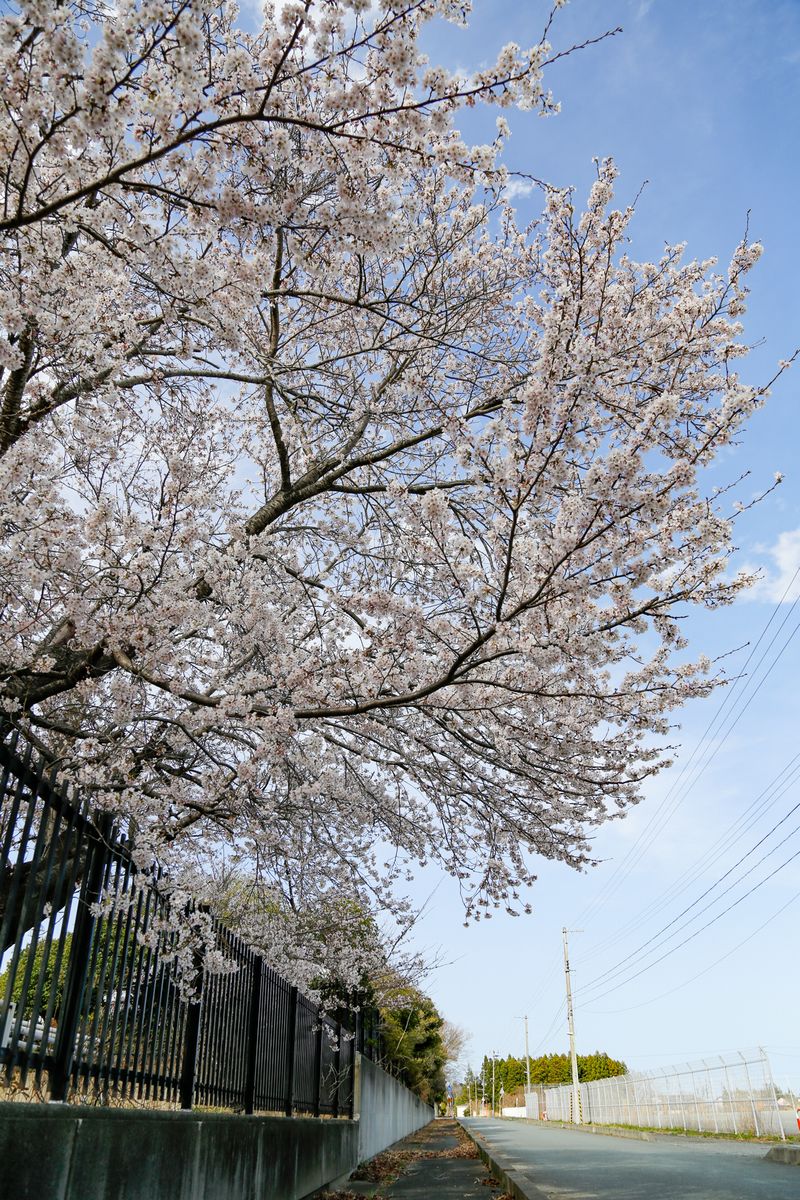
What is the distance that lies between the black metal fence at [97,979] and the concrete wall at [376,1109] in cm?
839

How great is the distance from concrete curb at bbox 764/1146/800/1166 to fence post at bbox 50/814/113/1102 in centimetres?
1385

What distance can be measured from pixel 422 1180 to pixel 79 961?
35.7 feet

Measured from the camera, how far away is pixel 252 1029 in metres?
6.95

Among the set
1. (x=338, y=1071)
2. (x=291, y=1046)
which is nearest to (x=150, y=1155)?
(x=291, y=1046)

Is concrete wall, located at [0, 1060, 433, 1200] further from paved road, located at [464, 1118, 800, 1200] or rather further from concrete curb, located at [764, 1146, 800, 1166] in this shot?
concrete curb, located at [764, 1146, 800, 1166]

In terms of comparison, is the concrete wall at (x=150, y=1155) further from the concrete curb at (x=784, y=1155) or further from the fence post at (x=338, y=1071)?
the concrete curb at (x=784, y=1155)

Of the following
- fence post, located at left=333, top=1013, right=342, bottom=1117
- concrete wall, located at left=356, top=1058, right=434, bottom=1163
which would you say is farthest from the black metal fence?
concrete wall, located at left=356, top=1058, right=434, bottom=1163

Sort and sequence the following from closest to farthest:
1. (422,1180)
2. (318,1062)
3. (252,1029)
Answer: (252,1029)
(318,1062)
(422,1180)

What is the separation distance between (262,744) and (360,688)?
810mm

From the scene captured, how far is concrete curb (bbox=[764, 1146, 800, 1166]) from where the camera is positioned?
1302 cm

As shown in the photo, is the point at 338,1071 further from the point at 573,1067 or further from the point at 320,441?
the point at 573,1067

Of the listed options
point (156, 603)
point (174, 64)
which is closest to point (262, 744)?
point (156, 603)

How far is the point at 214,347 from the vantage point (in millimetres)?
6547

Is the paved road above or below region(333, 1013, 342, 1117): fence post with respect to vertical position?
below
